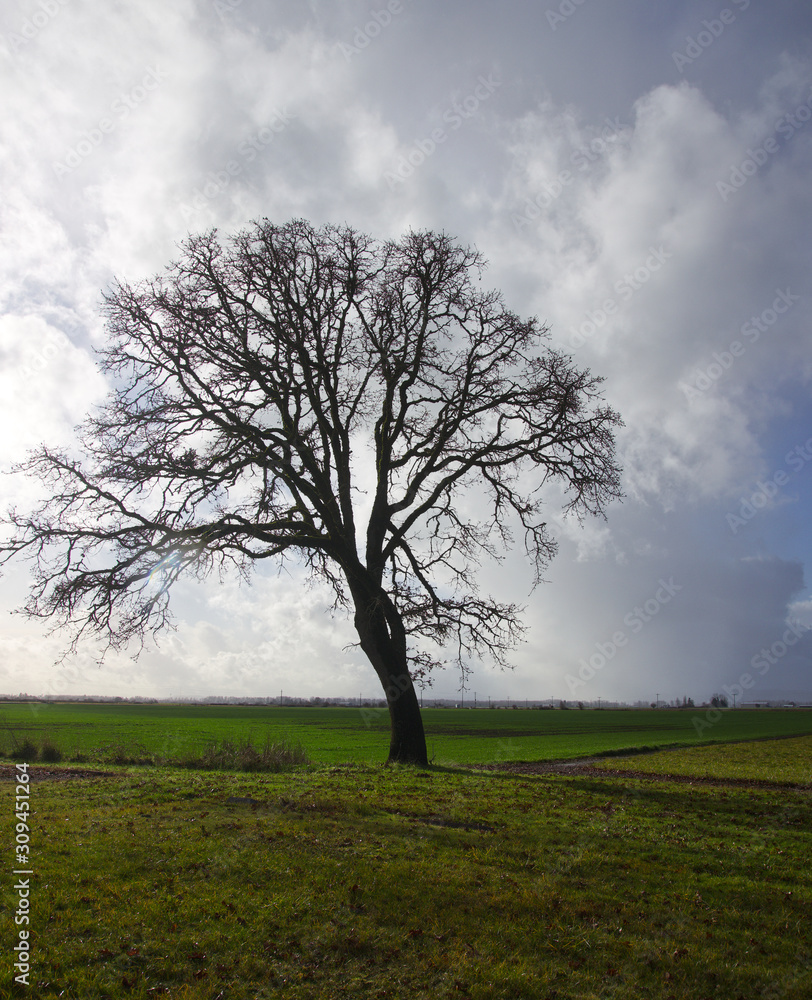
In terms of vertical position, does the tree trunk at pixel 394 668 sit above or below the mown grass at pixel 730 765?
above

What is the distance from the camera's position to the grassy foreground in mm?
5512

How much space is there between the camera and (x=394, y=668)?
695 inches

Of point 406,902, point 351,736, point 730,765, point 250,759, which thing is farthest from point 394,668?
point 351,736

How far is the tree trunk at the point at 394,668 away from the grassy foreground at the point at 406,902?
5847 mm

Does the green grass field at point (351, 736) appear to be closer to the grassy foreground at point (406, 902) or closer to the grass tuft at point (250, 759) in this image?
the grass tuft at point (250, 759)

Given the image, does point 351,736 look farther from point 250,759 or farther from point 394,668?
point 394,668

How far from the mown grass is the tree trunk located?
29.3ft

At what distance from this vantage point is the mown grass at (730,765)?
826 inches

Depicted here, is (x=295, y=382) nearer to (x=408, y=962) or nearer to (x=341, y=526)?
(x=341, y=526)

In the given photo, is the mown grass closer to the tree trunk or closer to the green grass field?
the green grass field

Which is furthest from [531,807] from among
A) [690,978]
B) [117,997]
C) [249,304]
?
[249,304]

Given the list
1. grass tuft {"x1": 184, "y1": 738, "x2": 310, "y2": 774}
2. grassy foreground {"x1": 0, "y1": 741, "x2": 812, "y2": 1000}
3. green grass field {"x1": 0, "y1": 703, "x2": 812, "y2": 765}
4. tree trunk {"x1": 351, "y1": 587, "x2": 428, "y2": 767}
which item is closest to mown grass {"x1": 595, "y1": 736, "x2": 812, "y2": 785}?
green grass field {"x1": 0, "y1": 703, "x2": 812, "y2": 765}

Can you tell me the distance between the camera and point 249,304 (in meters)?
19.0

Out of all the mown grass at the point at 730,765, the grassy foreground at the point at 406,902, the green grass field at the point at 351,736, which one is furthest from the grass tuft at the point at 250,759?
the mown grass at the point at 730,765
